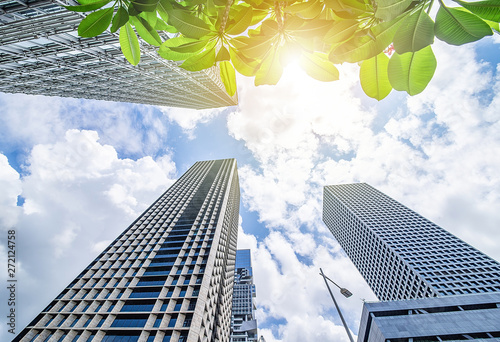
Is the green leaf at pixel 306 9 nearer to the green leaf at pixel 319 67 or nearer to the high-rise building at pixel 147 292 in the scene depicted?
the green leaf at pixel 319 67

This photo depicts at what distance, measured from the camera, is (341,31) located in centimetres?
133

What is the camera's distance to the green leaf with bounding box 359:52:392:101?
4.71ft

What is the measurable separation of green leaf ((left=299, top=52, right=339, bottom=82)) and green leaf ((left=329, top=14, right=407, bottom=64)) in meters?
0.19

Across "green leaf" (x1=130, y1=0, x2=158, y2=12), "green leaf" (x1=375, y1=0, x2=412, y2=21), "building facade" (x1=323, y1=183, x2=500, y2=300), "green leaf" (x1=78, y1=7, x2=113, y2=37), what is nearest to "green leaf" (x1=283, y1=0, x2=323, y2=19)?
"green leaf" (x1=375, y1=0, x2=412, y2=21)

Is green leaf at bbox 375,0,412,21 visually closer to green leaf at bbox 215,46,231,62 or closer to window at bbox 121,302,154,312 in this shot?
green leaf at bbox 215,46,231,62

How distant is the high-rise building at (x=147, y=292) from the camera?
2709 cm

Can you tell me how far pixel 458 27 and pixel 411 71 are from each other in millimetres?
269

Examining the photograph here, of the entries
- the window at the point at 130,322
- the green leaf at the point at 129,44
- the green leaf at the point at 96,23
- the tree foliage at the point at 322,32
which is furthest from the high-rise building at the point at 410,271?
the green leaf at the point at 96,23

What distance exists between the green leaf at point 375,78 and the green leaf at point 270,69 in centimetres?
64

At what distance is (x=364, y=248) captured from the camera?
8150 cm

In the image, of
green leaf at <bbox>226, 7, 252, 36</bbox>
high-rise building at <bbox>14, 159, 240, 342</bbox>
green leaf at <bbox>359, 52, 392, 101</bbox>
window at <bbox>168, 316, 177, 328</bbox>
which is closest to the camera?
green leaf at <bbox>226, 7, 252, 36</bbox>

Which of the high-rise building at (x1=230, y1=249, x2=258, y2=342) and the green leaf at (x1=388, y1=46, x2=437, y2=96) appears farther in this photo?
the high-rise building at (x1=230, y1=249, x2=258, y2=342)

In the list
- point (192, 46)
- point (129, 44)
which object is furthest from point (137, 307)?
point (192, 46)

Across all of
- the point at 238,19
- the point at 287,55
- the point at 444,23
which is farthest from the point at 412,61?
the point at 238,19
